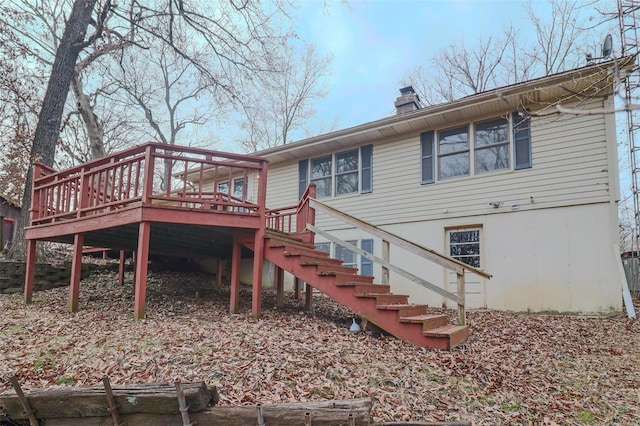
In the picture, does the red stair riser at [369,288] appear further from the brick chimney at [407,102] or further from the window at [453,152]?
the brick chimney at [407,102]

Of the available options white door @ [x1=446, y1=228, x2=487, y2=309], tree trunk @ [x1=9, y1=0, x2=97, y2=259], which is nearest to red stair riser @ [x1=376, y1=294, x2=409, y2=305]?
white door @ [x1=446, y1=228, x2=487, y2=309]

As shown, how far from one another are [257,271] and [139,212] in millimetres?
1889

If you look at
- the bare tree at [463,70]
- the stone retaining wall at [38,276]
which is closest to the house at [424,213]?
the stone retaining wall at [38,276]

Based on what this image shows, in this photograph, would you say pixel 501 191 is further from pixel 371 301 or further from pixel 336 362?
pixel 336 362

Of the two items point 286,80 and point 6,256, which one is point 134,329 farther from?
point 286,80

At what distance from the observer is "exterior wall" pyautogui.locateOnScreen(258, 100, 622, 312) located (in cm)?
746

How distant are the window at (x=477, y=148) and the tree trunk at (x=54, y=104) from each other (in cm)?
857

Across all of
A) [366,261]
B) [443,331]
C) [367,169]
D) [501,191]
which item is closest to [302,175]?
→ [367,169]

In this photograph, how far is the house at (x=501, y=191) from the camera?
296 inches

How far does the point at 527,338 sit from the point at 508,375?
1901 mm

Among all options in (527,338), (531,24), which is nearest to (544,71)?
(531,24)

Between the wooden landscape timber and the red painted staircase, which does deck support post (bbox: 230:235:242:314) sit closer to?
the red painted staircase

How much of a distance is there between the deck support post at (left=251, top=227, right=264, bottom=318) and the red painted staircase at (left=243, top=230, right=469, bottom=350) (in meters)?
0.12

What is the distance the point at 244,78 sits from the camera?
12867 millimetres
